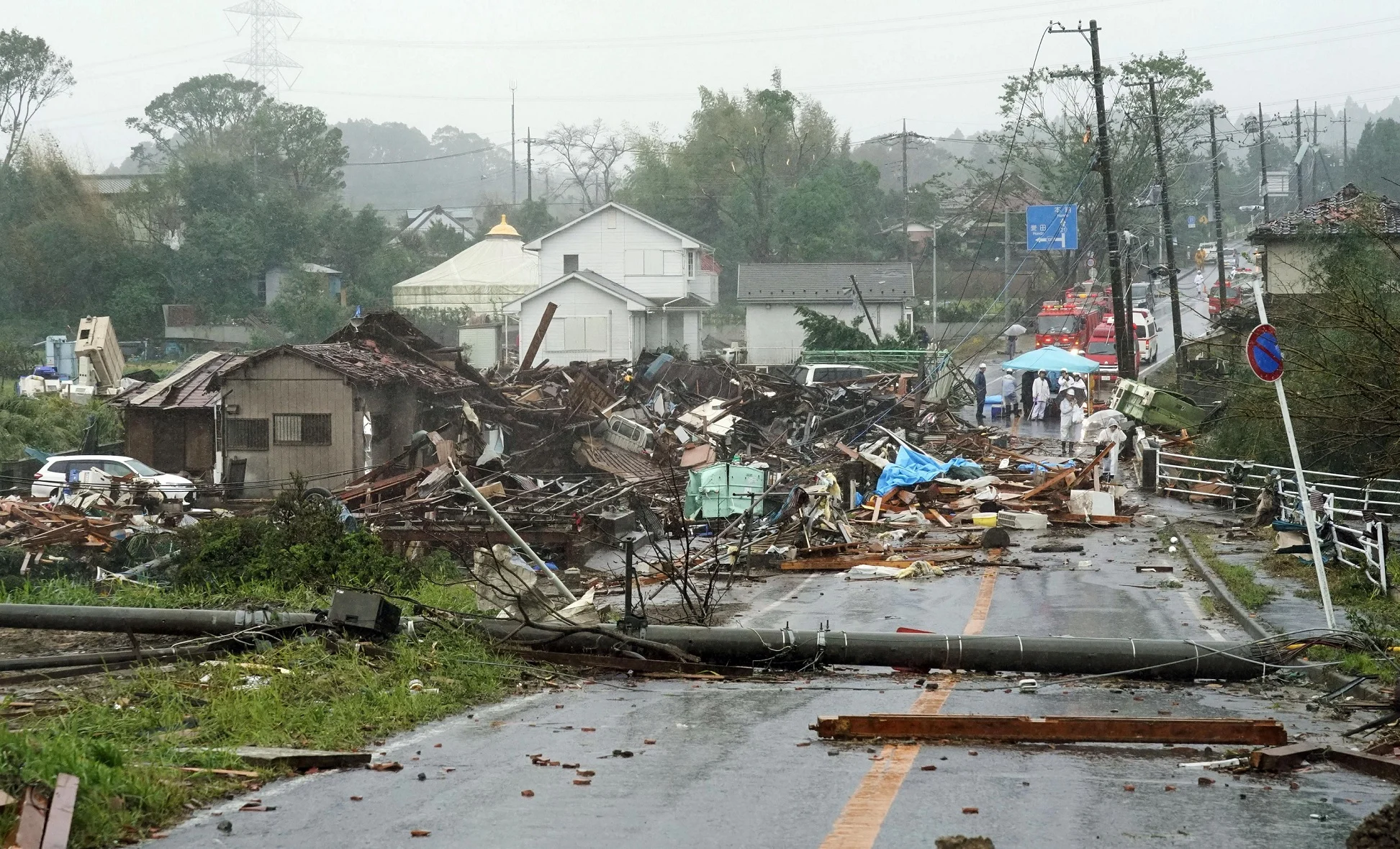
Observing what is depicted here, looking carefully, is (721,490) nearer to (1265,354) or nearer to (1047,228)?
(1265,354)

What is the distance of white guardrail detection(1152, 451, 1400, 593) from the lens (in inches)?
577

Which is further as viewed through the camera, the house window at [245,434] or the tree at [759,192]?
the tree at [759,192]

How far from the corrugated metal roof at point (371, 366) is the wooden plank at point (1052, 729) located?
2498 cm

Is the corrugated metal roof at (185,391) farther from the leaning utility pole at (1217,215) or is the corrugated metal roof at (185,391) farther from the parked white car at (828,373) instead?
the leaning utility pole at (1217,215)

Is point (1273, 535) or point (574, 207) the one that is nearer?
point (1273, 535)

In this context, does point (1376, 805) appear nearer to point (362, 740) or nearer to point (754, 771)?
point (754, 771)

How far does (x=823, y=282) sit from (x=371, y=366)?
1346 inches

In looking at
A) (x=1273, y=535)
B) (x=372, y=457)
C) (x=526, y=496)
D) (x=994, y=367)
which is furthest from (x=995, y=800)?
(x=994, y=367)

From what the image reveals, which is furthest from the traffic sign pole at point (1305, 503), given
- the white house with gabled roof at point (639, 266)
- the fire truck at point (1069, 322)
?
the white house with gabled roof at point (639, 266)

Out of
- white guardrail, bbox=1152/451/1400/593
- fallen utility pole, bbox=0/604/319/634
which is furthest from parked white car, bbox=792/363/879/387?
fallen utility pole, bbox=0/604/319/634

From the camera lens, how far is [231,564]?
51.5ft

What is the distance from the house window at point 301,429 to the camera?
31641 millimetres

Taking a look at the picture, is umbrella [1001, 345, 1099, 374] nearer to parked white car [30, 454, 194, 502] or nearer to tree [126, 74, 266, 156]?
parked white car [30, 454, 194, 502]

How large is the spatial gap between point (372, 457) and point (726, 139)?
56771 mm
